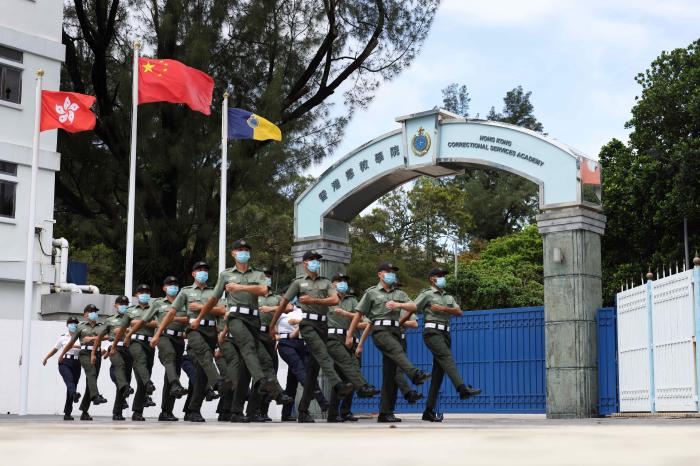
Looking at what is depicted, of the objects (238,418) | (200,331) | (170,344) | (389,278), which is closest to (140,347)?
(170,344)

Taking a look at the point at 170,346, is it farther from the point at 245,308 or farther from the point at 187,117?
the point at 187,117

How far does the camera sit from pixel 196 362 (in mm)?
12242

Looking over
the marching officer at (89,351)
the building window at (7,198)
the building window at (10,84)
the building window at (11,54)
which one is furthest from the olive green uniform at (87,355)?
the building window at (11,54)

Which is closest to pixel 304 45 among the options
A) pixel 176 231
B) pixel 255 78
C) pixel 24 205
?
pixel 255 78

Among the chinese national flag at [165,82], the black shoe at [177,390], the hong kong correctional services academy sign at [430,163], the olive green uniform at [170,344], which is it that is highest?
the chinese national flag at [165,82]

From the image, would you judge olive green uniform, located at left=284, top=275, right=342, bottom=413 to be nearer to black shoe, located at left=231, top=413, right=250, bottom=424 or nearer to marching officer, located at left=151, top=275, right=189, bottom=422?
black shoe, located at left=231, top=413, right=250, bottom=424

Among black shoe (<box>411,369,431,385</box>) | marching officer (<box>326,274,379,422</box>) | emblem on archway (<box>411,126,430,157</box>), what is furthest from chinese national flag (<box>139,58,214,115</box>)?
black shoe (<box>411,369,431,385</box>)

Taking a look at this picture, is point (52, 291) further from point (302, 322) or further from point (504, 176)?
point (504, 176)

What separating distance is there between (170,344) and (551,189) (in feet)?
18.4

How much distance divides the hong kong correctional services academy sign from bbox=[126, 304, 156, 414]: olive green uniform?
4.08 meters

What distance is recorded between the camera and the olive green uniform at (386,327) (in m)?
11.8

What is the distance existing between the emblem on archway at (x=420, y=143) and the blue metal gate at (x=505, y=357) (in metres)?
2.58

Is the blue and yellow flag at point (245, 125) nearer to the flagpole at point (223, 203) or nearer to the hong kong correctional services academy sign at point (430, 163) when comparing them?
the flagpole at point (223, 203)

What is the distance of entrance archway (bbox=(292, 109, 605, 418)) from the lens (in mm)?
13805
